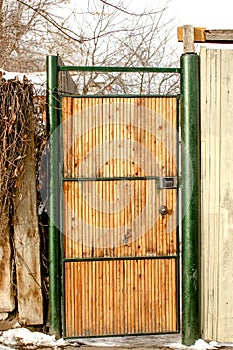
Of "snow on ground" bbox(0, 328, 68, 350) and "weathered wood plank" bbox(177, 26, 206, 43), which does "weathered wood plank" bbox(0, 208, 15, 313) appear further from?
"weathered wood plank" bbox(177, 26, 206, 43)

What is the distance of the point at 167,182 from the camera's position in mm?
3832

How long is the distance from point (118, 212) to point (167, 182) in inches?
16.8

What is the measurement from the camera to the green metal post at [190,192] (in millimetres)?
3721

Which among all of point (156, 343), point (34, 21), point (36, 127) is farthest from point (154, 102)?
point (34, 21)

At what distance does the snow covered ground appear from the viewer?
373 centimetres

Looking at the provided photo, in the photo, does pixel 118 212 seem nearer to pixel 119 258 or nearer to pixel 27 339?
pixel 119 258

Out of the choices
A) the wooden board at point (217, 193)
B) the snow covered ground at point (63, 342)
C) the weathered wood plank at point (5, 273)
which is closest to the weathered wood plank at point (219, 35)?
the wooden board at point (217, 193)

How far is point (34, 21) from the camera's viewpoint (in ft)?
29.8

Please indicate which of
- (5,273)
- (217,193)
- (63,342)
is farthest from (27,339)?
(217,193)

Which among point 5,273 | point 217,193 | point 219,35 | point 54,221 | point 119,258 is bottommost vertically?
point 5,273

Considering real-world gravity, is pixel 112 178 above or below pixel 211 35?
below

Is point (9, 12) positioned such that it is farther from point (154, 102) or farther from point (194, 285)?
point (194, 285)

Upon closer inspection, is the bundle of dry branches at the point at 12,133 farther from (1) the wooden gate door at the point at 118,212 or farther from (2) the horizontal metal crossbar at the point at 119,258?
(2) the horizontal metal crossbar at the point at 119,258

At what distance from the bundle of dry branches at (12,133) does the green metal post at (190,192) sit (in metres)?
1.14
